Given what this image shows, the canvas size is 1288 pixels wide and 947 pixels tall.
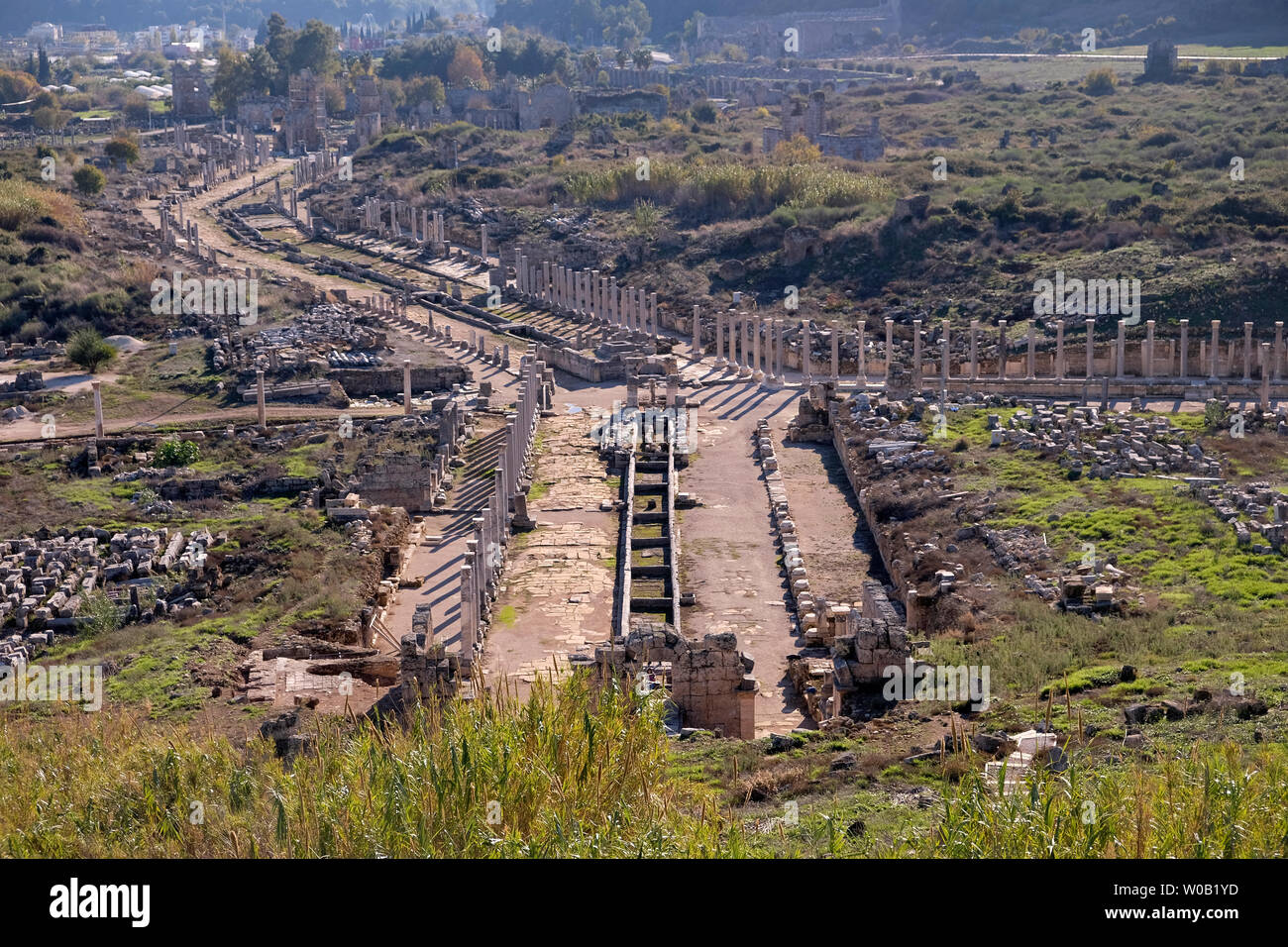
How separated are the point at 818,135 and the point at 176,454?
58.3 m

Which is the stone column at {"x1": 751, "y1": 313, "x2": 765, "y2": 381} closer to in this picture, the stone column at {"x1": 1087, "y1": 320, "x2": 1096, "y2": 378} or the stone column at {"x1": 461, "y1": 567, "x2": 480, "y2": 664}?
the stone column at {"x1": 1087, "y1": 320, "x2": 1096, "y2": 378}

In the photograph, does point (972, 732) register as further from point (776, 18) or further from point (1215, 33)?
point (776, 18)

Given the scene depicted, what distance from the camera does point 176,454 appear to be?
1522 inches

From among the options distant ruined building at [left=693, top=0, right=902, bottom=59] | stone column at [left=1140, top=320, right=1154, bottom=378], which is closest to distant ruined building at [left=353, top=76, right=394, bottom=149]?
distant ruined building at [left=693, top=0, right=902, bottom=59]

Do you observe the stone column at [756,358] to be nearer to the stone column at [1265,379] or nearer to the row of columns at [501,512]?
the row of columns at [501,512]

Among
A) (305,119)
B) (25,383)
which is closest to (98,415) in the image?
(25,383)

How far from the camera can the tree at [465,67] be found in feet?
464

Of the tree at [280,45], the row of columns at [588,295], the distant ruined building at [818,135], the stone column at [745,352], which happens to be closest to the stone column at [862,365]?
the stone column at [745,352]

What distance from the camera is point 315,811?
12.7 m

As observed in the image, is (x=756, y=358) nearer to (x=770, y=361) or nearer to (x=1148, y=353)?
(x=770, y=361)

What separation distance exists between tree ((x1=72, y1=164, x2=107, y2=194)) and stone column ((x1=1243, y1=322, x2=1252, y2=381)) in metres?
58.9

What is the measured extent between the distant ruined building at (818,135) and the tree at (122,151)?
117 ft

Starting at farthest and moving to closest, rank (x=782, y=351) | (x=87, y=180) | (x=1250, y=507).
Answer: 1. (x=87, y=180)
2. (x=782, y=351)
3. (x=1250, y=507)
